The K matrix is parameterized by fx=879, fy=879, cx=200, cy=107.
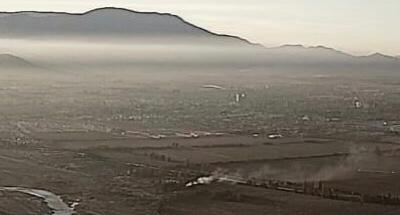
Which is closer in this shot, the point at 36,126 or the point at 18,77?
the point at 36,126

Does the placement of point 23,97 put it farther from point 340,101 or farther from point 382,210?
point 382,210

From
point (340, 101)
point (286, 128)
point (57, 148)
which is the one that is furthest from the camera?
point (340, 101)

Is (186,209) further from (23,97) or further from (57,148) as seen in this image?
(23,97)

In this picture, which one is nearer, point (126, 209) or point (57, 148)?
point (126, 209)

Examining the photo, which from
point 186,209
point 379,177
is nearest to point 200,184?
point 186,209

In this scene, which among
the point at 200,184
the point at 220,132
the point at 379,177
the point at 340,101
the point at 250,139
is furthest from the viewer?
the point at 340,101

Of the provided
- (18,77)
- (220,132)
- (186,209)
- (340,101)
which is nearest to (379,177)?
(186,209)

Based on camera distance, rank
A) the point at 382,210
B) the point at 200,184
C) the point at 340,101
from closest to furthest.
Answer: the point at 382,210 → the point at 200,184 → the point at 340,101

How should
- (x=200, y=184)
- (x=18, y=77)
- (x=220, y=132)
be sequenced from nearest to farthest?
(x=200, y=184), (x=220, y=132), (x=18, y=77)
